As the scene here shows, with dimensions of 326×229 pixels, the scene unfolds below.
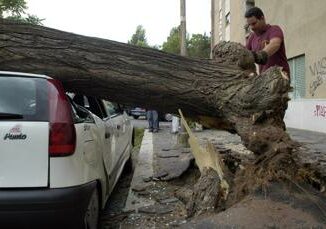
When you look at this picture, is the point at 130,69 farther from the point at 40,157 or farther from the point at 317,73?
the point at 317,73

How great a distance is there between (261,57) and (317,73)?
9984 millimetres

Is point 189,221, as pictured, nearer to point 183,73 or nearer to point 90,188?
point 90,188

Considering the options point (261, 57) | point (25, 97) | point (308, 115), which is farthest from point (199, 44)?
point (25, 97)

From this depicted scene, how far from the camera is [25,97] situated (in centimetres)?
425

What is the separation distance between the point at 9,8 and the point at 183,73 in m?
19.1

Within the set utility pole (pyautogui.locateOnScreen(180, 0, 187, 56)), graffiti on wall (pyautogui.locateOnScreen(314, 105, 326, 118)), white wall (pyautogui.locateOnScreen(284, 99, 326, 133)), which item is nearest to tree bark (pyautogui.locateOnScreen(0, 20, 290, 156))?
utility pole (pyautogui.locateOnScreen(180, 0, 187, 56))

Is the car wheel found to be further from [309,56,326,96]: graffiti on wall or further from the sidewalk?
[309,56,326,96]: graffiti on wall

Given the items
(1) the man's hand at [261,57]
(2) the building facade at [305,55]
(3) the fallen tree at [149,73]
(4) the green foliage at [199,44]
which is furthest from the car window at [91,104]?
(4) the green foliage at [199,44]

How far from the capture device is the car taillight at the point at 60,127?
4.12m

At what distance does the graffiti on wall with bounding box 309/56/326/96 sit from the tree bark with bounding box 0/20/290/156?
32.4 ft

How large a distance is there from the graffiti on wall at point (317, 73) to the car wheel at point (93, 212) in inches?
446

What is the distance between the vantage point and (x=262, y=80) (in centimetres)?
521

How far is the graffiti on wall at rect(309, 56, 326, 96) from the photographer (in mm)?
14961

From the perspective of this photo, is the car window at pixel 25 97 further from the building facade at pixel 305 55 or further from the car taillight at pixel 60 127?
the building facade at pixel 305 55
